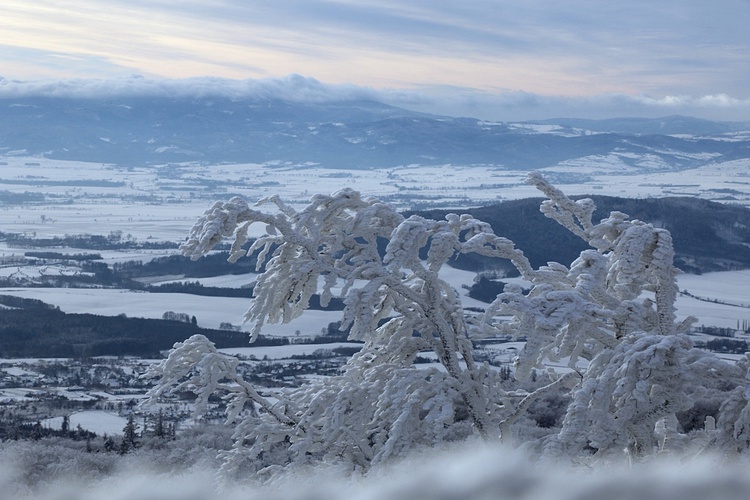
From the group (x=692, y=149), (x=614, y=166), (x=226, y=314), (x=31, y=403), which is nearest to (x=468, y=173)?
(x=614, y=166)

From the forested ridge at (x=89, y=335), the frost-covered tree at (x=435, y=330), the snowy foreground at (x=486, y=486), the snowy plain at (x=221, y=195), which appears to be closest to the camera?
the snowy foreground at (x=486, y=486)

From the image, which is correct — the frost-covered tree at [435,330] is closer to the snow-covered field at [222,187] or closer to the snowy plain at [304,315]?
the snowy plain at [304,315]

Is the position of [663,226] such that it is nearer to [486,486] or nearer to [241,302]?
[241,302]

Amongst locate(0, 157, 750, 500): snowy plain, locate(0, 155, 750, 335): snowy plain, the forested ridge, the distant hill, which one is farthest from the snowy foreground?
the distant hill

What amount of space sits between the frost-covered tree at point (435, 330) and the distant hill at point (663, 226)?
3098cm

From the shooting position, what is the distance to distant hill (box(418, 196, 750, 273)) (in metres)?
39.6

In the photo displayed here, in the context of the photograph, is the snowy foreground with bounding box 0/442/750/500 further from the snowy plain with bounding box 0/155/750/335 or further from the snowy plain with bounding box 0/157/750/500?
the snowy plain with bounding box 0/155/750/335

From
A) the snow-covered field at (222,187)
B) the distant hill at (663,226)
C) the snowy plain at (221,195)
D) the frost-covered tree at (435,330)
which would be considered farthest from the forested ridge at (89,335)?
the frost-covered tree at (435,330)

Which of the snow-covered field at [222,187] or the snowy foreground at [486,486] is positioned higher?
the snowy foreground at [486,486]

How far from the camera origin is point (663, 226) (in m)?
47.8

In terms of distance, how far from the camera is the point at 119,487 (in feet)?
6.75

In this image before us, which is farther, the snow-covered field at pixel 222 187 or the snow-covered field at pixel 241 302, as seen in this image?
the snow-covered field at pixel 222 187

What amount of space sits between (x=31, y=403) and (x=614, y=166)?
166367 mm

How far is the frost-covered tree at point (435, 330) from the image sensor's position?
4828 millimetres
